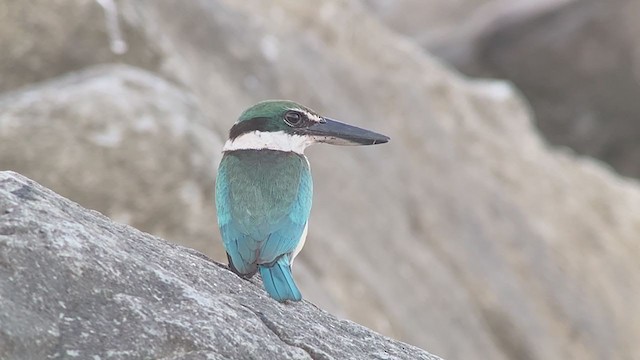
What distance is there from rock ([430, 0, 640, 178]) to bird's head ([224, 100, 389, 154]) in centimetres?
1801

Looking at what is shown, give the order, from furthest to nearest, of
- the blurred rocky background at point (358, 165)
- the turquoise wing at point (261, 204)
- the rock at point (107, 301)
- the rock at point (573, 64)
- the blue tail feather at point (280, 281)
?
the rock at point (573, 64)
the blurred rocky background at point (358, 165)
the turquoise wing at point (261, 204)
the blue tail feather at point (280, 281)
the rock at point (107, 301)

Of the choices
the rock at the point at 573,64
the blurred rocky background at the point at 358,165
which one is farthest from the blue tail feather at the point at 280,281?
the rock at the point at 573,64

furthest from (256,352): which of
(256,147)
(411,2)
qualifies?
(411,2)

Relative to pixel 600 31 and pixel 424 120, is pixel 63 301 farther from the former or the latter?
pixel 600 31

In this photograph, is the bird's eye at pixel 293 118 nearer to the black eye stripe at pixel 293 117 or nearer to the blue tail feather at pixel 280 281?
the black eye stripe at pixel 293 117

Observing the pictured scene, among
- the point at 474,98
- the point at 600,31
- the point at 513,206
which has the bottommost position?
the point at 513,206

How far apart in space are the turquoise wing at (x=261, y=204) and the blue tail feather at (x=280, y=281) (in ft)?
0.12

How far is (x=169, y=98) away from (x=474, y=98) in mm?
7452

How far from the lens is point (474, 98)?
14.8m

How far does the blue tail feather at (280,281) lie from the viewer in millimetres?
4586

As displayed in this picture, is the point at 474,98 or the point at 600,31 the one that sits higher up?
the point at 600,31

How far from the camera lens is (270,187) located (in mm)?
5344

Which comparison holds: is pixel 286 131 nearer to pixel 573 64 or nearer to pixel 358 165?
pixel 358 165

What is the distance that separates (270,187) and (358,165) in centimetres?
560
